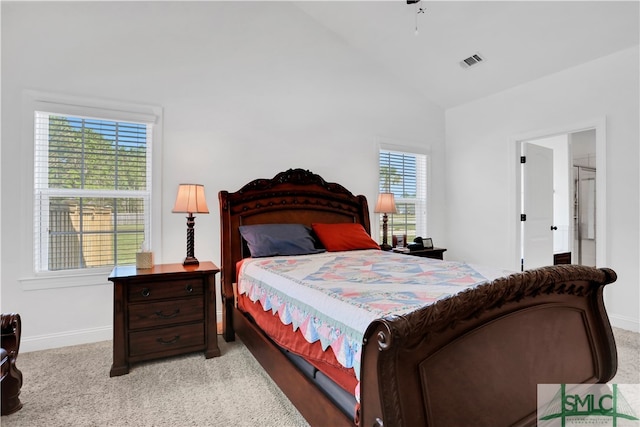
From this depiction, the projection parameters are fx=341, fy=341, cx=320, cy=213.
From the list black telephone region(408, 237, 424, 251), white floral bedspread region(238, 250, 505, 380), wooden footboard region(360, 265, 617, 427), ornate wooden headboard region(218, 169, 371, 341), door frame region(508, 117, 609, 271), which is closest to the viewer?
wooden footboard region(360, 265, 617, 427)

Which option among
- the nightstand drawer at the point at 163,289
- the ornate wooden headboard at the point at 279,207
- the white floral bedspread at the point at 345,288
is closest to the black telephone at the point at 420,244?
the ornate wooden headboard at the point at 279,207

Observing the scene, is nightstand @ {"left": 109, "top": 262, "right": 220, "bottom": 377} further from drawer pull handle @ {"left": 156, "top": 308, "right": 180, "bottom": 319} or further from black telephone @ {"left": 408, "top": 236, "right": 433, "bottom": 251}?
black telephone @ {"left": 408, "top": 236, "right": 433, "bottom": 251}

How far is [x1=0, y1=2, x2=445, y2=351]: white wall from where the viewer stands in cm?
273

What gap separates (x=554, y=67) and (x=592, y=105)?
0.58 meters

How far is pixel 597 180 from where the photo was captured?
11.3 feet

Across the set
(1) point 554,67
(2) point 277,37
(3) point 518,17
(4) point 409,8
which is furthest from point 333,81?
(1) point 554,67

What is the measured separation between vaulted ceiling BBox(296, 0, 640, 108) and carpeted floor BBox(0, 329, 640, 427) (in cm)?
283

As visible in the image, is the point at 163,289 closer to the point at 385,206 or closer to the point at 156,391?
the point at 156,391

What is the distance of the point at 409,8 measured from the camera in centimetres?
355

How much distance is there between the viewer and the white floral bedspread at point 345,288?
1.34 metres

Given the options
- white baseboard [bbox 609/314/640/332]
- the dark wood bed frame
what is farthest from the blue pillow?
white baseboard [bbox 609/314/640/332]

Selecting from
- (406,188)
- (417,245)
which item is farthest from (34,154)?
(406,188)

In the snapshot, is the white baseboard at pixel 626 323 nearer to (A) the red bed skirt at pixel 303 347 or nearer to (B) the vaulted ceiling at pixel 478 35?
(B) the vaulted ceiling at pixel 478 35

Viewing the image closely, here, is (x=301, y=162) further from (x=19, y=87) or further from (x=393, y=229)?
(x=19, y=87)
